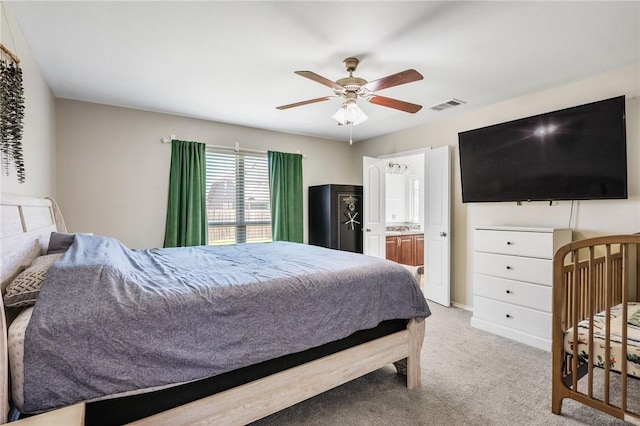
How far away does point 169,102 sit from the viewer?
134 inches

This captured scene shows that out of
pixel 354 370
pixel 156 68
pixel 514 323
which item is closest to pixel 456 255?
pixel 514 323

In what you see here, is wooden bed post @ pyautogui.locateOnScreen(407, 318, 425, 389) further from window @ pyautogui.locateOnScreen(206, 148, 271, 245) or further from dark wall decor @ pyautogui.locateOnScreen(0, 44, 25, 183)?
window @ pyautogui.locateOnScreen(206, 148, 271, 245)

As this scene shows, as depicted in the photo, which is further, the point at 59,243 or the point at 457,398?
the point at 457,398

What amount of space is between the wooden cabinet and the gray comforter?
3.38 metres

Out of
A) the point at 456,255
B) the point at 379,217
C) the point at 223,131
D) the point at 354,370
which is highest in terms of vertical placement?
the point at 223,131

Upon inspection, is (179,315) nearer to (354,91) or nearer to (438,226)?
(354,91)

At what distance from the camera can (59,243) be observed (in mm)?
1870

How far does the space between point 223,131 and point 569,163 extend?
13.0 ft

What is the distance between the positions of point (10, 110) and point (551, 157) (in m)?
4.08

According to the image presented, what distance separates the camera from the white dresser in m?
2.80

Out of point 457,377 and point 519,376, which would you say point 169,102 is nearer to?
point 457,377

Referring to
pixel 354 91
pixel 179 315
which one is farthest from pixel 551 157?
pixel 179 315

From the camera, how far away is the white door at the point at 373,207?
4676 mm

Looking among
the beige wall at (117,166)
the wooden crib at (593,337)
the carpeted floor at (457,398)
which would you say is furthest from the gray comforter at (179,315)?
the beige wall at (117,166)
